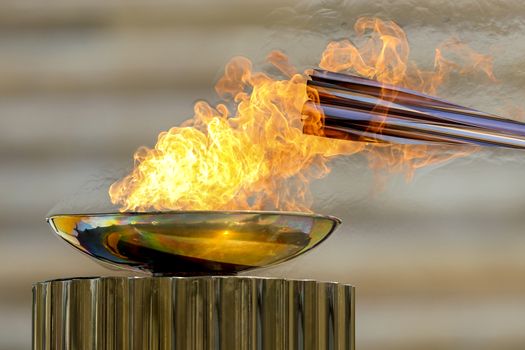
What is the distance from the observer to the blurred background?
2.59 metres

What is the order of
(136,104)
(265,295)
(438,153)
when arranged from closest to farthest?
(265,295) → (438,153) → (136,104)

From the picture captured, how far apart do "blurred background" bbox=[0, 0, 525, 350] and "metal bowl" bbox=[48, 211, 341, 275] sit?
114 cm

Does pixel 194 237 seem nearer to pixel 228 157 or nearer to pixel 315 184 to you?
pixel 228 157

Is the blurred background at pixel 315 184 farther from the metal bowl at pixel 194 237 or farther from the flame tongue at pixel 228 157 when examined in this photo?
the metal bowl at pixel 194 237

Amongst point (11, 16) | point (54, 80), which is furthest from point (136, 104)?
point (11, 16)

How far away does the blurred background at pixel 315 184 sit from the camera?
8.50 feet

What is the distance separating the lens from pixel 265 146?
5.60 ft

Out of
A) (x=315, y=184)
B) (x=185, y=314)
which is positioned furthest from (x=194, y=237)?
(x=315, y=184)

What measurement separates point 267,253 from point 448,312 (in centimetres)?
128

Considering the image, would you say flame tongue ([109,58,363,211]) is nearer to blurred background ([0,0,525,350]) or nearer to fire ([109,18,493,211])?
fire ([109,18,493,211])

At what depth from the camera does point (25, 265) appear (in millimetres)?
2646

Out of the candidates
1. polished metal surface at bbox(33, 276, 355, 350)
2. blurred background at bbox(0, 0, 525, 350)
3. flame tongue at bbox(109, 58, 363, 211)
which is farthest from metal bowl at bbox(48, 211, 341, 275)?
blurred background at bbox(0, 0, 525, 350)

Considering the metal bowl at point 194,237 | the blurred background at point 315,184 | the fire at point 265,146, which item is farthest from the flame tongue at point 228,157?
the blurred background at point 315,184

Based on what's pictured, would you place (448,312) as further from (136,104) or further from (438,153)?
(136,104)
